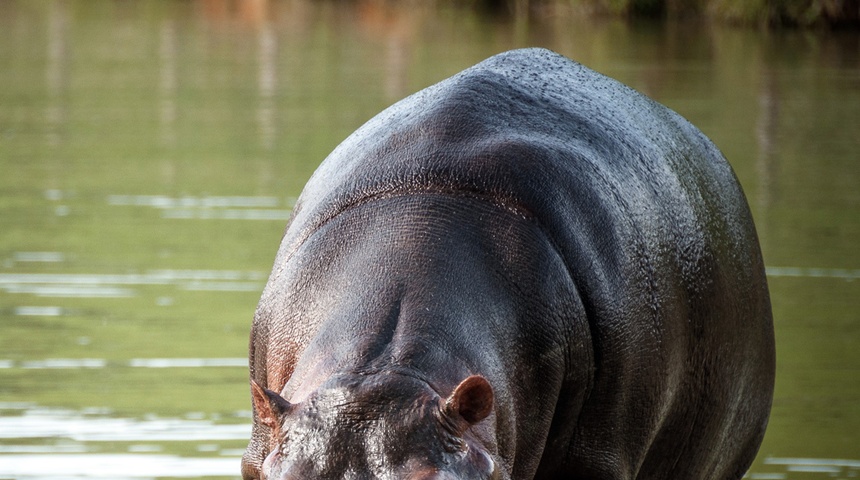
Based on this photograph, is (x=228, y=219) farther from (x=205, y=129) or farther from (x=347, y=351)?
(x=347, y=351)

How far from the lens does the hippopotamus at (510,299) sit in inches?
83.0

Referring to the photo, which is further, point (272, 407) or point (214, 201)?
point (214, 201)

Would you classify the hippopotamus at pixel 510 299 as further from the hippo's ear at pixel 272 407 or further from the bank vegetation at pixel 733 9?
the bank vegetation at pixel 733 9

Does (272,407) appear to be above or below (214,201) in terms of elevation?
above

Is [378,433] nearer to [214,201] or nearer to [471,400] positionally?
[471,400]

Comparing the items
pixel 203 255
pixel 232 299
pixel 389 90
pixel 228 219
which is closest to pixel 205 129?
pixel 389 90

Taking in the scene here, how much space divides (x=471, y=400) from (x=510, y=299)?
0.58 metres

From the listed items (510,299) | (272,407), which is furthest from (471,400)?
(510,299)

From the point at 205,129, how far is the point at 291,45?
949 cm

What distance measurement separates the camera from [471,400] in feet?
6.86

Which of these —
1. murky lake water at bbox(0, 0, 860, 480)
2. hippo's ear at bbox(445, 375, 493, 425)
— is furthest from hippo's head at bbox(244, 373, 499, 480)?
murky lake water at bbox(0, 0, 860, 480)

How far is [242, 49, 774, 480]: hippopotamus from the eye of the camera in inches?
83.0

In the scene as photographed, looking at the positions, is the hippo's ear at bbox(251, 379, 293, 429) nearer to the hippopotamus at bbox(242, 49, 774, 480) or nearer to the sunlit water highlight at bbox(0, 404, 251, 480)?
the hippopotamus at bbox(242, 49, 774, 480)

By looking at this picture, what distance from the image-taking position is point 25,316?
707 cm
